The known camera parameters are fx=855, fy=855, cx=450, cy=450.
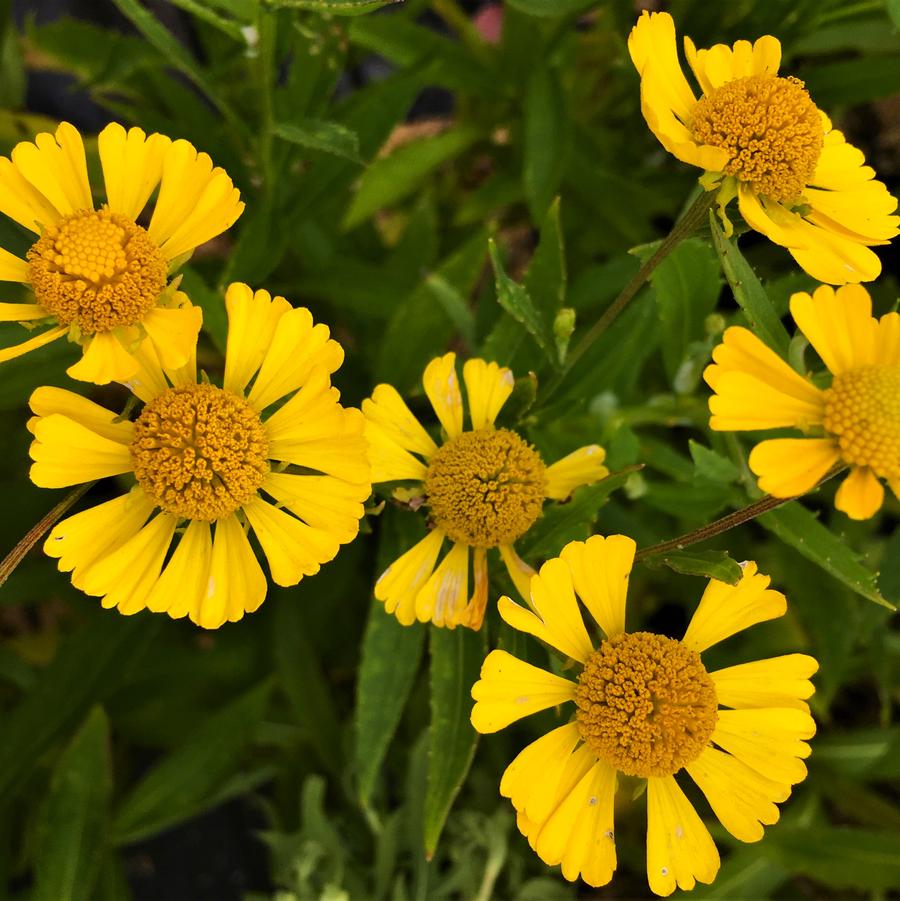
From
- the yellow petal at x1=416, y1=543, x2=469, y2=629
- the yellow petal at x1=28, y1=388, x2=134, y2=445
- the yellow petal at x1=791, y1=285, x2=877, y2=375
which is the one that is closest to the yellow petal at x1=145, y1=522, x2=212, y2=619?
the yellow petal at x1=28, y1=388, x2=134, y2=445

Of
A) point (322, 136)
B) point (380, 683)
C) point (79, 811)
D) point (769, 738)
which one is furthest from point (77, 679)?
point (769, 738)

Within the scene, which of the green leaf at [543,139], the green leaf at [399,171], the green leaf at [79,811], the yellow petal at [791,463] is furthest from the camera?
the green leaf at [399,171]

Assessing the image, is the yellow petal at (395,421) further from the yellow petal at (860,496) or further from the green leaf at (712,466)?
the yellow petal at (860,496)

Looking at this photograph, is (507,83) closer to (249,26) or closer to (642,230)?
(642,230)

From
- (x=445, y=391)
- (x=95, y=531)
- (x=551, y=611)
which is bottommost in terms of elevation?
(x=551, y=611)

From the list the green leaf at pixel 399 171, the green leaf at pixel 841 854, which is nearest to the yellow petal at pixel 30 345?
the green leaf at pixel 399 171

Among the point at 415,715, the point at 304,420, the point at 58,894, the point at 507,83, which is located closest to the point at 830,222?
the point at 304,420

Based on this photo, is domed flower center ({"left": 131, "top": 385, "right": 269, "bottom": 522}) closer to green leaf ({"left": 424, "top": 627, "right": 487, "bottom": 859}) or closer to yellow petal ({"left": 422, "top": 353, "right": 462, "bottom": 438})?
yellow petal ({"left": 422, "top": 353, "right": 462, "bottom": 438})

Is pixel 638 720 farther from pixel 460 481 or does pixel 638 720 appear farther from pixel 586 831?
pixel 460 481
